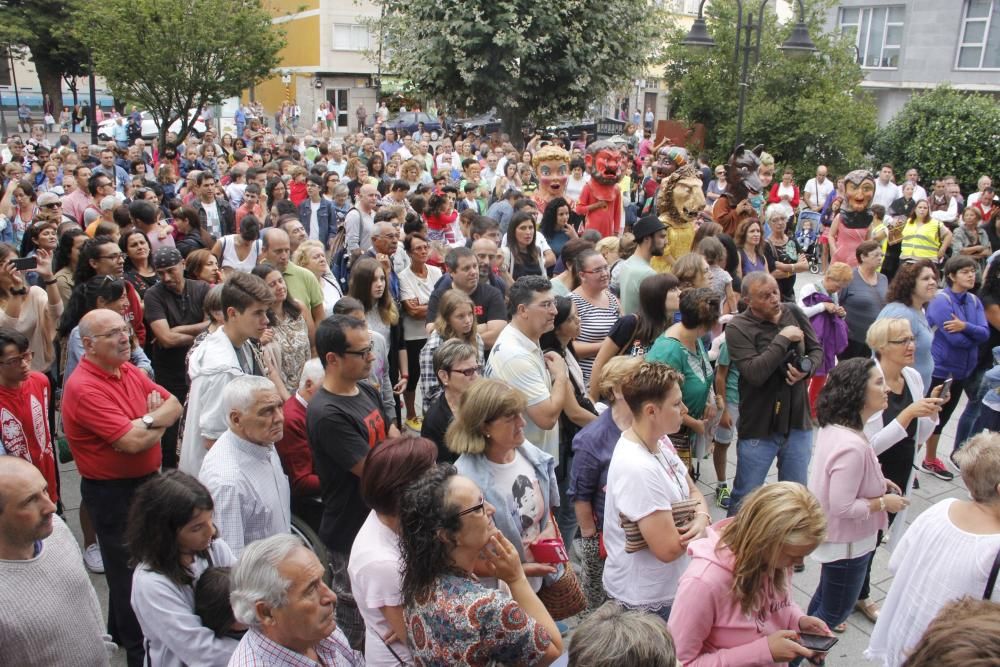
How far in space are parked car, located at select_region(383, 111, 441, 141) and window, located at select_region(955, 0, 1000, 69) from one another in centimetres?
1698

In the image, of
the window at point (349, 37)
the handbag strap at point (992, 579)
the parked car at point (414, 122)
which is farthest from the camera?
the window at point (349, 37)

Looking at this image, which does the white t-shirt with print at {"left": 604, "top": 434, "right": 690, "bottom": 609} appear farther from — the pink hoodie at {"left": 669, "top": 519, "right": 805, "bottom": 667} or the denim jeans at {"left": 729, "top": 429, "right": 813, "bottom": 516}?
the denim jeans at {"left": 729, "top": 429, "right": 813, "bottom": 516}

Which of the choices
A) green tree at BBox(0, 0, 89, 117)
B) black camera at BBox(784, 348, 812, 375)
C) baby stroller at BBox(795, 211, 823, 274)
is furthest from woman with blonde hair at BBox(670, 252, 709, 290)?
A: green tree at BBox(0, 0, 89, 117)

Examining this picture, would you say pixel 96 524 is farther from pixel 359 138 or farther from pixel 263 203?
pixel 359 138

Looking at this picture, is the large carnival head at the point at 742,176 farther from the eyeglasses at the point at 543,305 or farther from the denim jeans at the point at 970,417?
the eyeglasses at the point at 543,305

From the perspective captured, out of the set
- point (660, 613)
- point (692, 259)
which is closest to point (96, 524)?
point (660, 613)

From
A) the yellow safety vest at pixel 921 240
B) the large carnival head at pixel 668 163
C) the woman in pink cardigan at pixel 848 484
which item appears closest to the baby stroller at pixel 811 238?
the large carnival head at pixel 668 163

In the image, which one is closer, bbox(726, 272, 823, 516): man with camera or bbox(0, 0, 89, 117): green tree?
bbox(726, 272, 823, 516): man with camera

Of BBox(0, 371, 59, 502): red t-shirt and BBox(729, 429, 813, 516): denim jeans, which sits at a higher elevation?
BBox(0, 371, 59, 502): red t-shirt

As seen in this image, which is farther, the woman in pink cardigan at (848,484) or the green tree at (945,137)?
the green tree at (945,137)

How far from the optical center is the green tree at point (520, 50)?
1816 centimetres

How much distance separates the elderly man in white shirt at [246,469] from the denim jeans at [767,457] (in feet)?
9.47

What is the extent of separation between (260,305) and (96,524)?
4.48ft

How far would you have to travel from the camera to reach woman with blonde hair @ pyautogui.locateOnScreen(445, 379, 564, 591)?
10.7 ft
